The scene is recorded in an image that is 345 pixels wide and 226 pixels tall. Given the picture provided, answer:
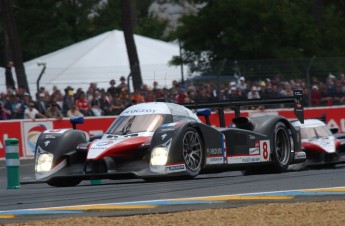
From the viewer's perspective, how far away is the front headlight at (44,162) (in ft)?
48.8

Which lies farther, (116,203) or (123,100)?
(123,100)

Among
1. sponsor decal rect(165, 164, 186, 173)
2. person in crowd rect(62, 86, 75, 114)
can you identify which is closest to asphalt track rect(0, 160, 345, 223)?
sponsor decal rect(165, 164, 186, 173)

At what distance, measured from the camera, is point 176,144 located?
46.2 feet

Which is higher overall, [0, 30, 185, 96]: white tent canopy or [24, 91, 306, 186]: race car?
[0, 30, 185, 96]: white tent canopy

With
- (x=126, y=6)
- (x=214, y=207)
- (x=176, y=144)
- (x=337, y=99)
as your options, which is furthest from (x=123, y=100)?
(x=214, y=207)

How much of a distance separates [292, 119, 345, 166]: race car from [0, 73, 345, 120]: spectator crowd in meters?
4.64

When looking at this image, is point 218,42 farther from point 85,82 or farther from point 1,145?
point 1,145

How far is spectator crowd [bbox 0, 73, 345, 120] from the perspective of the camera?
77.2 ft

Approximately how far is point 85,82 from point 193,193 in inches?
558

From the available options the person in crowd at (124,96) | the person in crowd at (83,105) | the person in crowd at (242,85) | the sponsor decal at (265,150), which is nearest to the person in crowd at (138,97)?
the person in crowd at (124,96)

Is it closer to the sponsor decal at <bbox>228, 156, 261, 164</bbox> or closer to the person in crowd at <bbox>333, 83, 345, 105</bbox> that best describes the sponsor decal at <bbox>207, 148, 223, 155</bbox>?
the sponsor decal at <bbox>228, 156, 261, 164</bbox>

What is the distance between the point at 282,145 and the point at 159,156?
3235 millimetres

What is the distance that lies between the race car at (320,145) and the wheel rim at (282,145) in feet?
4.98

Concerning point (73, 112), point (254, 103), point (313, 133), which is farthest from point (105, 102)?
point (254, 103)
